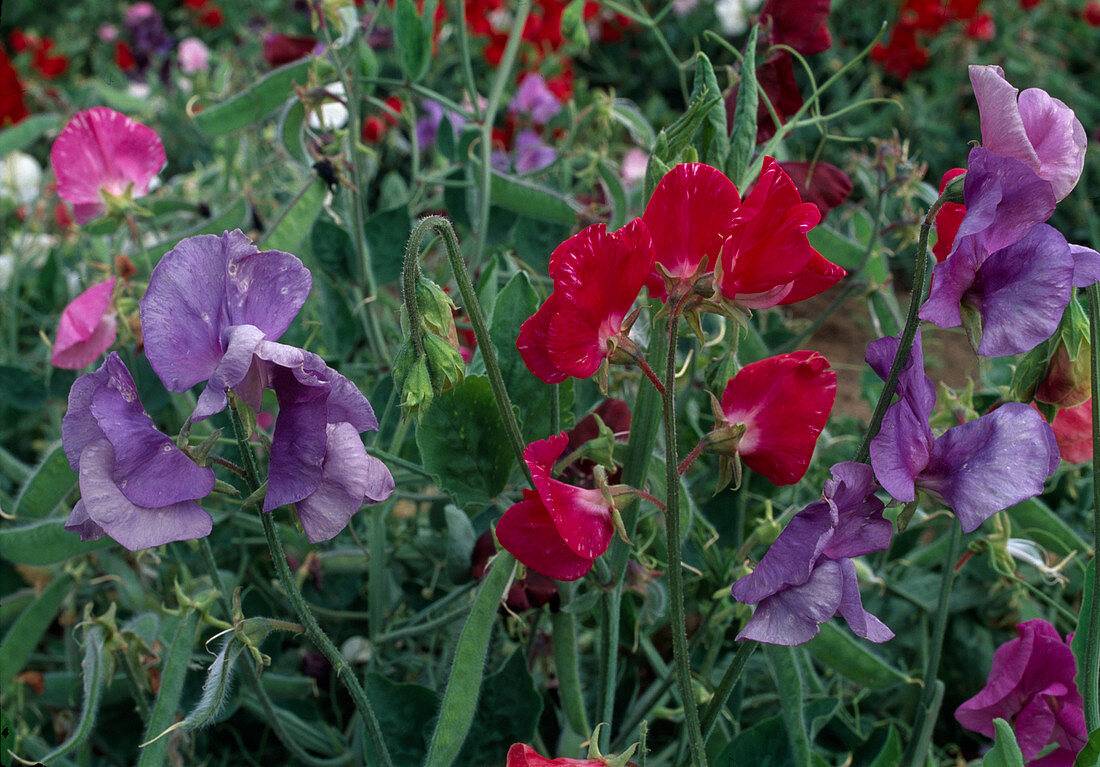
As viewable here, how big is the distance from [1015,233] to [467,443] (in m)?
0.35

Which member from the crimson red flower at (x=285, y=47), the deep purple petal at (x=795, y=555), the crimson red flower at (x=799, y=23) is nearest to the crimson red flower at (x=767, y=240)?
the deep purple petal at (x=795, y=555)

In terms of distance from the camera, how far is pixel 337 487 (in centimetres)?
45

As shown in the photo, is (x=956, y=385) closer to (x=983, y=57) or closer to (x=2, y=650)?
(x=2, y=650)

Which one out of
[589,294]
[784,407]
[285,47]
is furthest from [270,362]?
[285,47]

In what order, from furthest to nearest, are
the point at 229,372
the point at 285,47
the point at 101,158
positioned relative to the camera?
the point at 285,47, the point at 101,158, the point at 229,372

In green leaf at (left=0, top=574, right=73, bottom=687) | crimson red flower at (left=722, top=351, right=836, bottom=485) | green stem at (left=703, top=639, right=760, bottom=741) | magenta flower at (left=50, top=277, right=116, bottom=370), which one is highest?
crimson red flower at (left=722, top=351, right=836, bottom=485)

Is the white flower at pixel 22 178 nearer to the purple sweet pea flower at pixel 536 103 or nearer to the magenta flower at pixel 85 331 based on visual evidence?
the purple sweet pea flower at pixel 536 103

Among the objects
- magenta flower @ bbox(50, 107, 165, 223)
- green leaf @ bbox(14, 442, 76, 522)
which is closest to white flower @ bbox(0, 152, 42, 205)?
magenta flower @ bbox(50, 107, 165, 223)

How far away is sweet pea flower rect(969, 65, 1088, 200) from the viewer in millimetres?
424

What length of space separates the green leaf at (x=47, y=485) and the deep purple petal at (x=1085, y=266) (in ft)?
2.45

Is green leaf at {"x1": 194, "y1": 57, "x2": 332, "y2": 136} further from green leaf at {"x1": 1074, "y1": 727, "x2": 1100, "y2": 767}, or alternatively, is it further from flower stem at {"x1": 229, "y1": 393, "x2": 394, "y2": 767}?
green leaf at {"x1": 1074, "y1": 727, "x2": 1100, "y2": 767}

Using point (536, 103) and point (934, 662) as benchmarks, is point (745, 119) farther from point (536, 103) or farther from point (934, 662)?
point (536, 103)

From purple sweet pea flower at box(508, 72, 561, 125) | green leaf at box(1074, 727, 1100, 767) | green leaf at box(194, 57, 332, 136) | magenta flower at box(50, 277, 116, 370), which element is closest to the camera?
green leaf at box(1074, 727, 1100, 767)

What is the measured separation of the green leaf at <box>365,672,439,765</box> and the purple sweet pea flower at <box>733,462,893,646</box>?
34 centimetres
